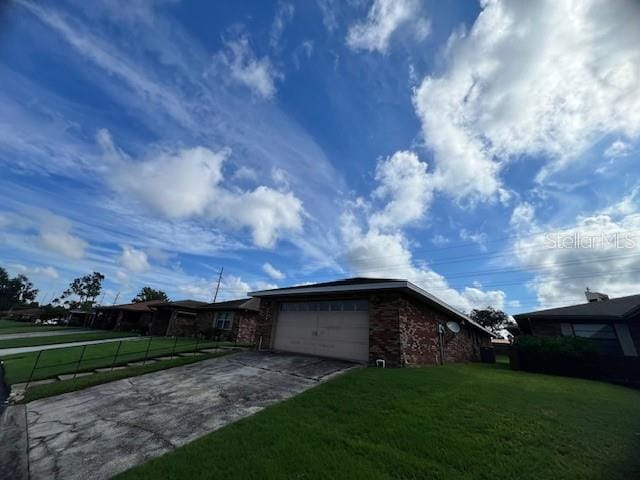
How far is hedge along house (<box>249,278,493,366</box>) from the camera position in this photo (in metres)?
9.98

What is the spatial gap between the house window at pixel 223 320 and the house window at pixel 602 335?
21826 mm

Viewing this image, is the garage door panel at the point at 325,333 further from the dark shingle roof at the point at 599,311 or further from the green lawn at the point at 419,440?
the dark shingle roof at the point at 599,311

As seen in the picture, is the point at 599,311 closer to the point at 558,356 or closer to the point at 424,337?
the point at 558,356

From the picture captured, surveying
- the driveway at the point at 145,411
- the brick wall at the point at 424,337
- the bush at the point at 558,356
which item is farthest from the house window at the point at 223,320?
the bush at the point at 558,356

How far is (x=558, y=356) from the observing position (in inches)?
453

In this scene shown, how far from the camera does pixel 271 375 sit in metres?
8.65

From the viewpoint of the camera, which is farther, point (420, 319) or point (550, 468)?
point (420, 319)

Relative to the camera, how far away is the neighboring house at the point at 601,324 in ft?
40.5

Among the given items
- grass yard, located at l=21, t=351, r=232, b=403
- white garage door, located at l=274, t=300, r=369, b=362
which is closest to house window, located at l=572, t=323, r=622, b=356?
white garage door, located at l=274, t=300, r=369, b=362

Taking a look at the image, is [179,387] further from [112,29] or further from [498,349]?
[498,349]

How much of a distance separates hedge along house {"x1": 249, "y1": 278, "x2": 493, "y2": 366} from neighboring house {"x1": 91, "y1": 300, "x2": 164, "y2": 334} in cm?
2090

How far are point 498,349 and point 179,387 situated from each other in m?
30.2

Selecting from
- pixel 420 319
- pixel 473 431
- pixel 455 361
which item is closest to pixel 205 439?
pixel 473 431

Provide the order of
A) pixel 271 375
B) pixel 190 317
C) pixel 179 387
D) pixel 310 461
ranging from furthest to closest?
pixel 190 317
pixel 271 375
pixel 179 387
pixel 310 461
